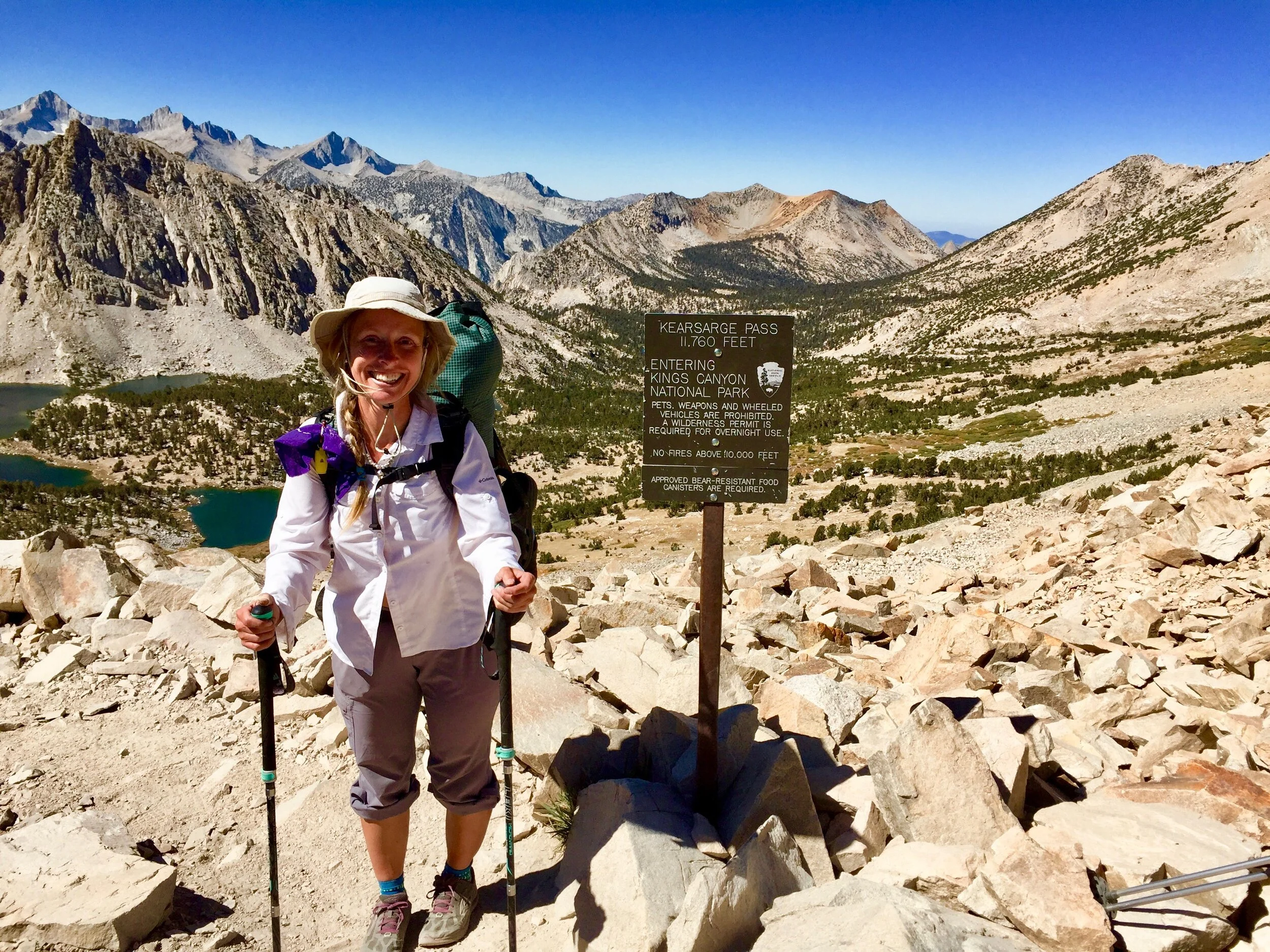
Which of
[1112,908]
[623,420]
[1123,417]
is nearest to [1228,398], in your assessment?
[1123,417]

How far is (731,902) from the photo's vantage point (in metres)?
2.99

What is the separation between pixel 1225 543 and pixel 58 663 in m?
11.2

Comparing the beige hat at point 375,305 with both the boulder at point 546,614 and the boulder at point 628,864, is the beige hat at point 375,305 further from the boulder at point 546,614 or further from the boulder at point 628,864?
the boulder at point 546,614

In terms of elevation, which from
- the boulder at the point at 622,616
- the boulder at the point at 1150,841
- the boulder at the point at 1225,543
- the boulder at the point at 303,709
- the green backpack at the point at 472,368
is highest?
the green backpack at the point at 472,368

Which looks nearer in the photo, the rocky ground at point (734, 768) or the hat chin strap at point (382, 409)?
the hat chin strap at point (382, 409)

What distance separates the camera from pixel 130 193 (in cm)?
8381

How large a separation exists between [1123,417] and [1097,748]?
2903 centimetres

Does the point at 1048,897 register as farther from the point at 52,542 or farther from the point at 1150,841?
the point at 52,542

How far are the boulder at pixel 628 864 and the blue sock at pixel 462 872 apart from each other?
1.58 feet

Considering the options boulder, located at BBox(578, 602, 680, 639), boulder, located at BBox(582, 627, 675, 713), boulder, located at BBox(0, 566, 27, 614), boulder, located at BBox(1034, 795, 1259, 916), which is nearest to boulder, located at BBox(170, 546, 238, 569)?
boulder, located at BBox(0, 566, 27, 614)

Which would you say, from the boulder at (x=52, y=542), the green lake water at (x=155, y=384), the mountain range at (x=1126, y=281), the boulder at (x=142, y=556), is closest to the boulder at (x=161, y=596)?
the boulder at (x=52, y=542)

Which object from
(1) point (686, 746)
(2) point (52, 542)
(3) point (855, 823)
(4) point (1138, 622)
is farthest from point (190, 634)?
(4) point (1138, 622)

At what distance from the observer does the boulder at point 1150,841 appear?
2979 millimetres

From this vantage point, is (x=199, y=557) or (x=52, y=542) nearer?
(x=52, y=542)
